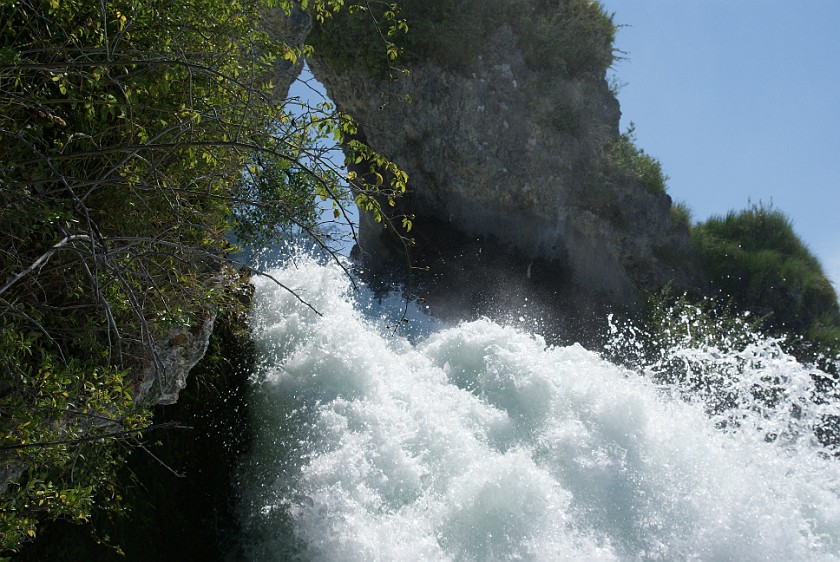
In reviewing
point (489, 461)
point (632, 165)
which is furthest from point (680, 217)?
point (489, 461)

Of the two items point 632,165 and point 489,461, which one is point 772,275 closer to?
point 632,165

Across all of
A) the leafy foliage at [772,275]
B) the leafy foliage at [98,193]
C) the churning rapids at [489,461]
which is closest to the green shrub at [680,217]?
the leafy foliage at [772,275]

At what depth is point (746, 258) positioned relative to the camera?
10312 mm

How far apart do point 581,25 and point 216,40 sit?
7021 mm

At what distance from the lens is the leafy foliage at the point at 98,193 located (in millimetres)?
2740

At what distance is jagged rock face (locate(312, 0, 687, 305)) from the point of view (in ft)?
30.5

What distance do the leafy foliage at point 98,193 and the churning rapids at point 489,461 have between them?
176 centimetres

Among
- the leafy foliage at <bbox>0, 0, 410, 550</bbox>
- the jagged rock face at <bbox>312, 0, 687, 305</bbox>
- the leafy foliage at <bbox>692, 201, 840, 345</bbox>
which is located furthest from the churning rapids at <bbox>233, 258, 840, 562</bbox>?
the leafy foliage at <bbox>692, 201, 840, 345</bbox>

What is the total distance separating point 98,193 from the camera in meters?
3.40

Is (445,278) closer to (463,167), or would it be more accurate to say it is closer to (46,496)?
(463,167)

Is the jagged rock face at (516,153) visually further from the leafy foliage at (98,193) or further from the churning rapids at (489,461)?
the leafy foliage at (98,193)

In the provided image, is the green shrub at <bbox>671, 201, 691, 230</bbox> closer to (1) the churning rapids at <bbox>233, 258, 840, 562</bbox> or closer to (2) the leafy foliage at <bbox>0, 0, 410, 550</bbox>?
(1) the churning rapids at <bbox>233, 258, 840, 562</bbox>

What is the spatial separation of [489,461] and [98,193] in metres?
3.31

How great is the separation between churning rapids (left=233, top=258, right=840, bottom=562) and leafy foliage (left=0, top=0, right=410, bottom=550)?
176cm
